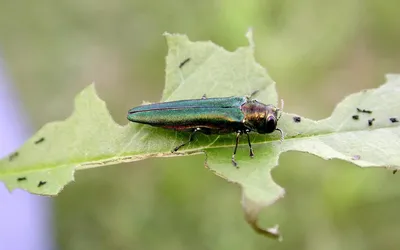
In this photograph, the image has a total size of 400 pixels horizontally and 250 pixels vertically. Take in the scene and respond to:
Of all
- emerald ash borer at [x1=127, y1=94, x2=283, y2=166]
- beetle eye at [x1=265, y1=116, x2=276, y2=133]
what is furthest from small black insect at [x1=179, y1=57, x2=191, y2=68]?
beetle eye at [x1=265, y1=116, x2=276, y2=133]

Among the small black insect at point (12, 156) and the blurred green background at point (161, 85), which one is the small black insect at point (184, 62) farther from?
the blurred green background at point (161, 85)

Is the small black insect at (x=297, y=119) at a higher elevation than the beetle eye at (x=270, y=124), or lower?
higher

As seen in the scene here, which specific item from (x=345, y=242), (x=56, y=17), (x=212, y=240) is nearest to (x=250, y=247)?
(x=212, y=240)

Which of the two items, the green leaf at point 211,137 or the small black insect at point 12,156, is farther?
the small black insect at point 12,156

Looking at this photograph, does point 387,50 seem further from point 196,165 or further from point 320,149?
point 320,149

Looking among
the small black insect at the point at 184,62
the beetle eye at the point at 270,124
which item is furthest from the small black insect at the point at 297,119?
the small black insect at the point at 184,62

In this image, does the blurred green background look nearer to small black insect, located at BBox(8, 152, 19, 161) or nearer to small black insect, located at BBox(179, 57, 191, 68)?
small black insect, located at BBox(179, 57, 191, 68)
